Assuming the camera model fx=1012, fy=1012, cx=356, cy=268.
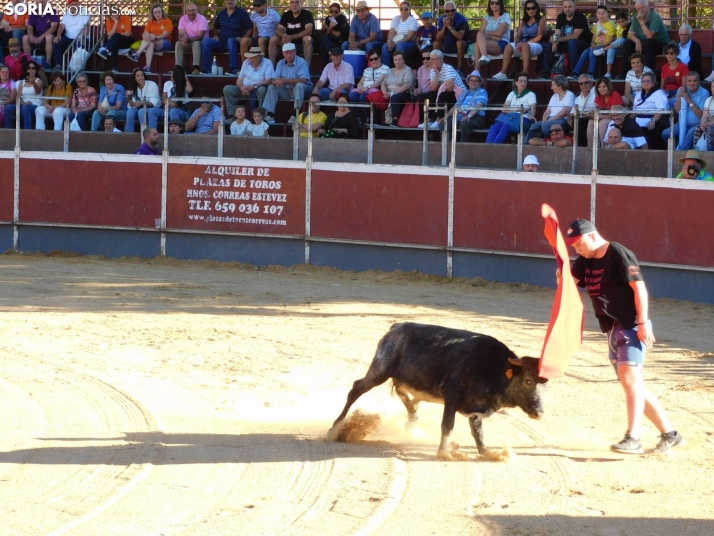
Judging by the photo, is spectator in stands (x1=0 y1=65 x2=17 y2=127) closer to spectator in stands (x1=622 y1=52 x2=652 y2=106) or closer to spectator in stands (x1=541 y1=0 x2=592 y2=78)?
spectator in stands (x1=541 y1=0 x2=592 y2=78)

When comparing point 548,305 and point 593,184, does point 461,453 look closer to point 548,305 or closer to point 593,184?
point 548,305

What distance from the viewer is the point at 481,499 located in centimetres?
558

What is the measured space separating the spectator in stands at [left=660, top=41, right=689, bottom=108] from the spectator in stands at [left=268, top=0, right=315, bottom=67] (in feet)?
20.3

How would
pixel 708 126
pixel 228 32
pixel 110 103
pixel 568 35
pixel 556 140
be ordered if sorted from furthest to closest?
pixel 228 32
pixel 110 103
pixel 568 35
pixel 556 140
pixel 708 126

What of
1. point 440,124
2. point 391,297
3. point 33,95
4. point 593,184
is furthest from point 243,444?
point 33,95

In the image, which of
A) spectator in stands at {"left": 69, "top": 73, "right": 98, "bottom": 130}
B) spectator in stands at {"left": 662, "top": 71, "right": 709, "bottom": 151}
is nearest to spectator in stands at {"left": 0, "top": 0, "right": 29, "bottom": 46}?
spectator in stands at {"left": 69, "top": 73, "right": 98, "bottom": 130}

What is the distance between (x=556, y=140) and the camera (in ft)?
44.4

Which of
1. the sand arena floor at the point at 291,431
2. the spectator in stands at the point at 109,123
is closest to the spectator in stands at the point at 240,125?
the spectator in stands at the point at 109,123

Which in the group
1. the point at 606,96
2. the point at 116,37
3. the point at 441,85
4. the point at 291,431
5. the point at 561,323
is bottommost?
the point at 291,431

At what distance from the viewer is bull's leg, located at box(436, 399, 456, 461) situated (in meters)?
6.28

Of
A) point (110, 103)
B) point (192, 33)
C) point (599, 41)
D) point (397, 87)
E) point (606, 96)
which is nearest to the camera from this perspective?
point (606, 96)

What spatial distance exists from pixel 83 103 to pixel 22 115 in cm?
104

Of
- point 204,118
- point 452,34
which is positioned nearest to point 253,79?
point 204,118

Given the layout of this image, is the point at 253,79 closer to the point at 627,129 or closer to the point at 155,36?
the point at 155,36
